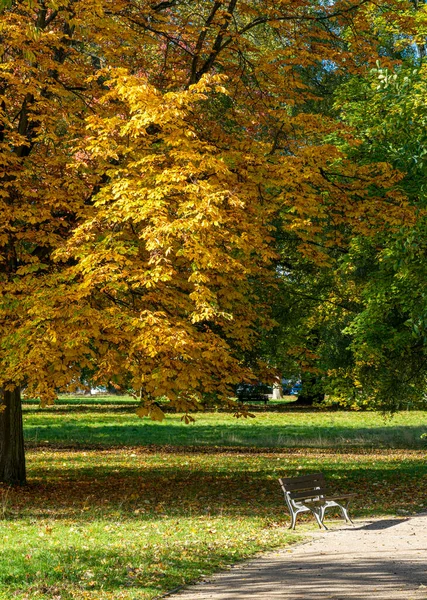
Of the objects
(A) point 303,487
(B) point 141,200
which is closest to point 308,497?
(A) point 303,487

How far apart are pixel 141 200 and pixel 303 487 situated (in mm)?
4624

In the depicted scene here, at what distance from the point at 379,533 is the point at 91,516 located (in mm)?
4071

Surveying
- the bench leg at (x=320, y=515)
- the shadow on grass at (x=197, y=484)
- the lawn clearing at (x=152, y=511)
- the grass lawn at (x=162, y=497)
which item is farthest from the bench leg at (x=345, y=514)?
the shadow on grass at (x=197, y=484)

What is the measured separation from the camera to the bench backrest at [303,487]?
13164 mm

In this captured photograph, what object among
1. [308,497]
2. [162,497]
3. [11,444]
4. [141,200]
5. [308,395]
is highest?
[141,200]

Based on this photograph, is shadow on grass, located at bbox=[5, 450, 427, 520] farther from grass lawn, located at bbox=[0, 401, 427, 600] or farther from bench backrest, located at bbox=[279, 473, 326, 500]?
bench backrest, located at bbox=[279, 473, 326, 500]

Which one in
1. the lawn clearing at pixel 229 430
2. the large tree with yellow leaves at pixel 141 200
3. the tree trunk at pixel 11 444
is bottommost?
the lawn clearing at pixel 229 430

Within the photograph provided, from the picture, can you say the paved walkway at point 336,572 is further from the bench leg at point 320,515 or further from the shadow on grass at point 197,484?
the shadow on grass at point 197,484

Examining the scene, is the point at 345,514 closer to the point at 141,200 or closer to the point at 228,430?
the point at 141,200

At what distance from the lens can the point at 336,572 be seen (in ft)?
29.9

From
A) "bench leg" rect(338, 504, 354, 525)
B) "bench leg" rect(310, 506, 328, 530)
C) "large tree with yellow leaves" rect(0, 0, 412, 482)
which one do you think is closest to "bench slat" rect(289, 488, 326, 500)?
"bench leg" rect(310, 506, 328, 530)

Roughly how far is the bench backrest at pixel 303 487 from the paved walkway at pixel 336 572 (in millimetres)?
1087

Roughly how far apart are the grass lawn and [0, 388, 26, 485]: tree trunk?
1.54 feet

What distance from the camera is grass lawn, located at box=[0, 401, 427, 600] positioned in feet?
30.2
